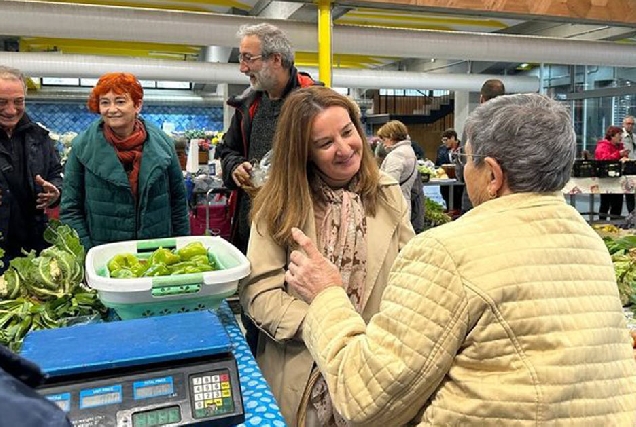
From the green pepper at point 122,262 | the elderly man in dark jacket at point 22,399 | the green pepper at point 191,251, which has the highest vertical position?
the elderly man in dark jacket at point 22,399

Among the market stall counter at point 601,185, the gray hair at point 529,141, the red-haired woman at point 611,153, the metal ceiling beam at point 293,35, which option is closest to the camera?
the gray hair at point 529,141

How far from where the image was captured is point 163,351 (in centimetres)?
112

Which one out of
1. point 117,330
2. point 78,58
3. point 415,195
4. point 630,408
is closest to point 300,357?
point 117,330

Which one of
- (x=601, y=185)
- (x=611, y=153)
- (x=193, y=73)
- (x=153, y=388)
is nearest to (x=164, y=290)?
(x=153, y=388)

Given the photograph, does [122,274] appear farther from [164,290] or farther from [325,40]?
[325,40]

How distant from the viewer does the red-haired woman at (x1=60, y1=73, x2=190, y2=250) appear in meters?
2.23

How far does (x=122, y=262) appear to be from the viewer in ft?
5.49

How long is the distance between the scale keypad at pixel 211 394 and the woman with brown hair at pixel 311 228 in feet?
1.49

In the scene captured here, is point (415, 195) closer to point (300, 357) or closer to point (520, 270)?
point (300, 357)

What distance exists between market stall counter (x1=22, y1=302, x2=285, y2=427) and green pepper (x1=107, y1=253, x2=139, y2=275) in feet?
1.25

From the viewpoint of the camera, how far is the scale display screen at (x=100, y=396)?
102cm

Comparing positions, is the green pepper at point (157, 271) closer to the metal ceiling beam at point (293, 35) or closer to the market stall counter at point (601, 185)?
the metal ceiling beam at point (293, 35)

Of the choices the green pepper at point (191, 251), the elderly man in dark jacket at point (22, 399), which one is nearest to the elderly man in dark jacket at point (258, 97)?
the green pepper at point (191, 251)

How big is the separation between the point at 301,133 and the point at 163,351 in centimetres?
76
